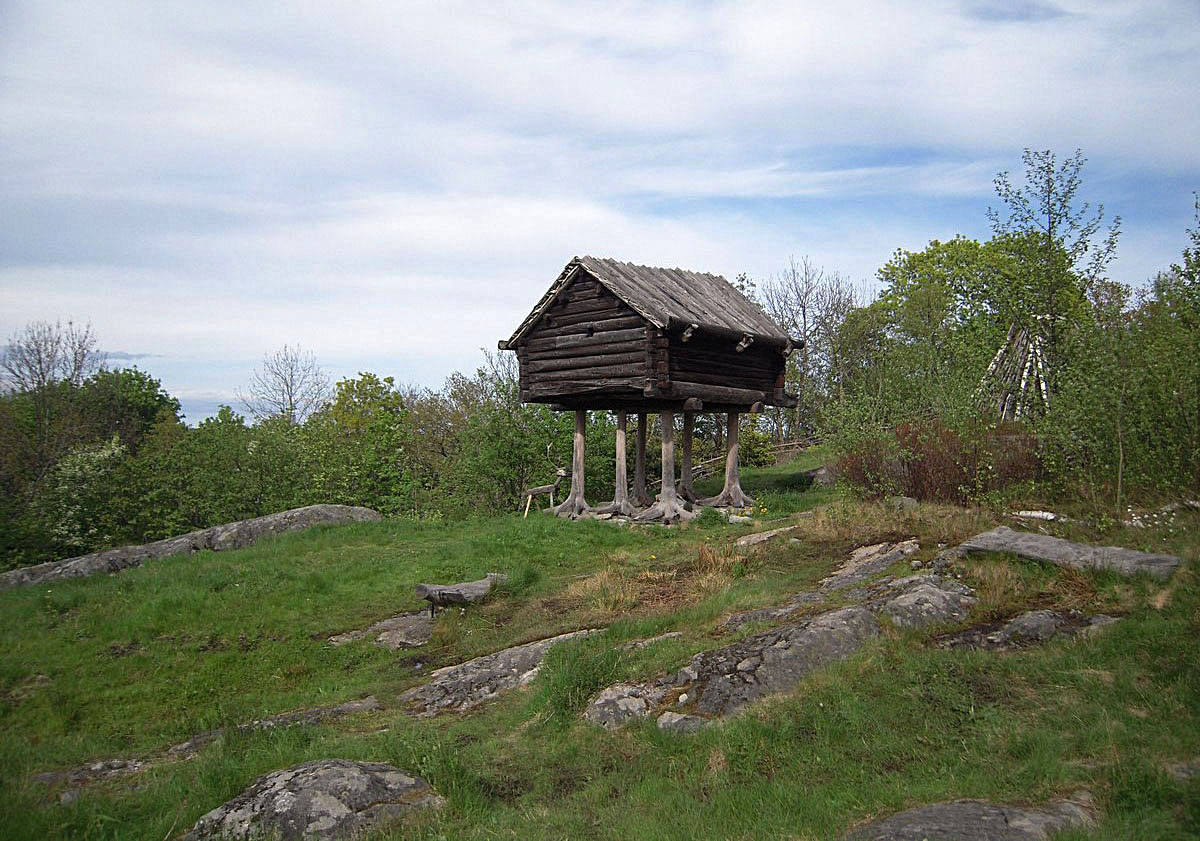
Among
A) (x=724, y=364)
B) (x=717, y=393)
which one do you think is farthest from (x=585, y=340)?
(x=724, y=364)

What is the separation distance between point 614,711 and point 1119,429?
713 cm

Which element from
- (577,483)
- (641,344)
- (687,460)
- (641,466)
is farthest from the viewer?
(641,466)

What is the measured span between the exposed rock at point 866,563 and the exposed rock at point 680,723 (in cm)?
330


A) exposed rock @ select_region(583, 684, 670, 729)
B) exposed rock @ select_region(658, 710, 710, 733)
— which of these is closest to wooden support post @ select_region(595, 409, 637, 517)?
exposed rock @ select_region(583, 684, 670, 729)

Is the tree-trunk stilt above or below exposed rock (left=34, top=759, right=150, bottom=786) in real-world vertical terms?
above

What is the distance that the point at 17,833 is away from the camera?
548 cm

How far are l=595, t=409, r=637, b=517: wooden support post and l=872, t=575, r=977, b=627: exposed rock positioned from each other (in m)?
Answer: 10.1

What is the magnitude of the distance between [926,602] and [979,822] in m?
3.49

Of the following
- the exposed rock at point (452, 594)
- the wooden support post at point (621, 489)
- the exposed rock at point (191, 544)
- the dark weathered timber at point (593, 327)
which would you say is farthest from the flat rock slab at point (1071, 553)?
the exposed rock at point (191, 544)

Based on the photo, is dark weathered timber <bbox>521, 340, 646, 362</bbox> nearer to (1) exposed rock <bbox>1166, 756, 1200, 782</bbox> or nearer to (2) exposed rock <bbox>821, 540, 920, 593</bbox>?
(2) exposed rock <bbox>821, 540, 920, 593</bbox>

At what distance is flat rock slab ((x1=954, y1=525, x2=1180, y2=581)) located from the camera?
24.3ft

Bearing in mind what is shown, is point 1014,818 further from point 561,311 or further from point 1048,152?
point 561,311

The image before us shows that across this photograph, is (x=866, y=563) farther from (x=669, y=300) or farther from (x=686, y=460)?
(x=686, y=460)

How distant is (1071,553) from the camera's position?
800cm
